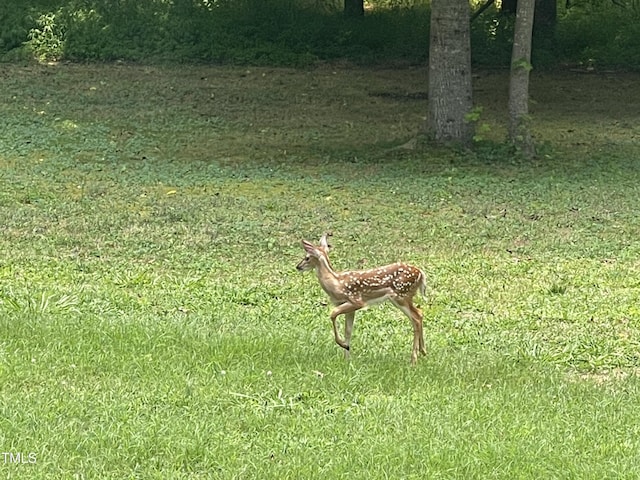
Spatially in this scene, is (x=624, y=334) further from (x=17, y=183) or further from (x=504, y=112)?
(x=504, y=112)

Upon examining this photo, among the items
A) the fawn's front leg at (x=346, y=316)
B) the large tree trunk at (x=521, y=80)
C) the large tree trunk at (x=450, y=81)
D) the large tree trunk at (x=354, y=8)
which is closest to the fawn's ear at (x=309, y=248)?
the fawn's front leg at (x=346, y=316)

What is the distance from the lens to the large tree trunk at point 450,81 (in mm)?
13102

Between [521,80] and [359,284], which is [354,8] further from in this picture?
[359,284]

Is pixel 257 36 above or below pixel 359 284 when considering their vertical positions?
below

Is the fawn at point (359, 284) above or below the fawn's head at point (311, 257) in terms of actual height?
below

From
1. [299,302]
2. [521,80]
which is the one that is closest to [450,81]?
[521,80]

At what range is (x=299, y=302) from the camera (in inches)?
285

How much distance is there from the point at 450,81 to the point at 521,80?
943 millimetres

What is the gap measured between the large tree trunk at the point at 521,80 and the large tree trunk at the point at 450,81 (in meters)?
0.61

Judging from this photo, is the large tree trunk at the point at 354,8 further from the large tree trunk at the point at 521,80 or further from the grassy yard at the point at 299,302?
the large tree trunk at the point at 521,80

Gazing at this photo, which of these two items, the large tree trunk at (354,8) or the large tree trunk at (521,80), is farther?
the large tree trunk at (354,8)

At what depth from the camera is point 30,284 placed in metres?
7.32

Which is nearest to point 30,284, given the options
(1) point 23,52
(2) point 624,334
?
(2) point 624,334

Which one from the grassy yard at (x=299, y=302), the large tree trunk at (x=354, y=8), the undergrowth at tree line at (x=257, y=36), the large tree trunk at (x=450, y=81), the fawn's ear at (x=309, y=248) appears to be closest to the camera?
the grassy yard at (x=299, y=302)
